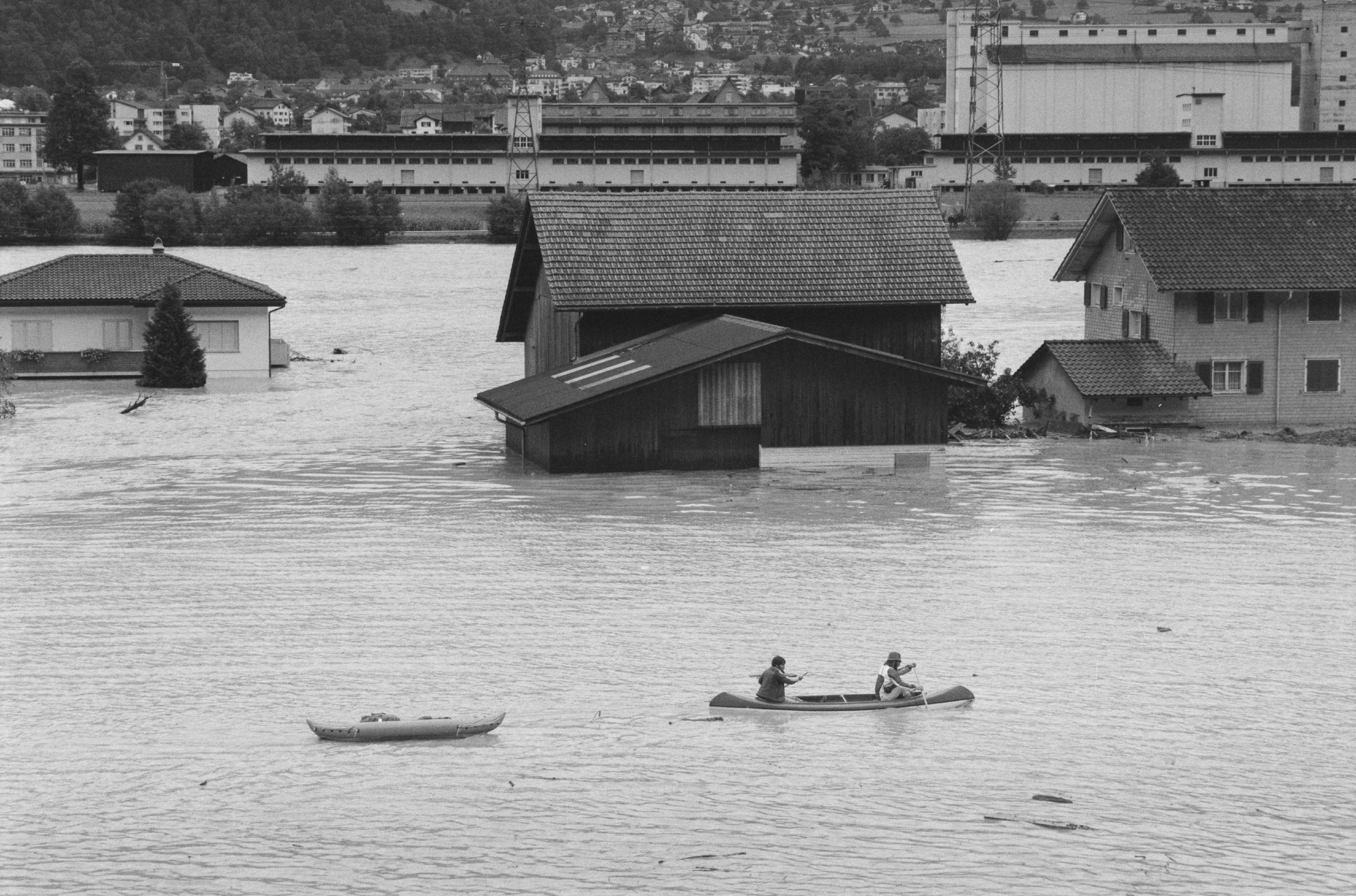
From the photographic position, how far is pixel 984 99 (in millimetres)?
192375

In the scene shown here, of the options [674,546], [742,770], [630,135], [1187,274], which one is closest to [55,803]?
[742,770]

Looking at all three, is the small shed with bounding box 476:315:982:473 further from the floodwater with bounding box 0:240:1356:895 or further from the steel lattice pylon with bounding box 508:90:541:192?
the steel lattice pylon with bounding box 508:90:541:192

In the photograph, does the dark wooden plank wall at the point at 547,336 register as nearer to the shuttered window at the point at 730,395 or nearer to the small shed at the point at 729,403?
the small shed at the point at 729,403

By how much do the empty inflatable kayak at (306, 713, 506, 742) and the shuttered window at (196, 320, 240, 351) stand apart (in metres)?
37.0

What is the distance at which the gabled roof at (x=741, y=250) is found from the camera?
41375 millimetres

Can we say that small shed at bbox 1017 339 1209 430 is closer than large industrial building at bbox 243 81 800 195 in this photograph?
Yes

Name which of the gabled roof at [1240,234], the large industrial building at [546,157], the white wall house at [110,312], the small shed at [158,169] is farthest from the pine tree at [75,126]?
the gabled roof at [1240,234]

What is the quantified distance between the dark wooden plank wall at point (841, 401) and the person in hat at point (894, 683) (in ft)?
54.1

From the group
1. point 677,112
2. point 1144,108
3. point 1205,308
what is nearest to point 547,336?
point 1205,308

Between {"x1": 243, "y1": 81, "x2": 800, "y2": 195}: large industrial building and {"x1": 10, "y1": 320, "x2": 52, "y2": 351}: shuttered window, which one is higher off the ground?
{"x1": 243, "y1": 81, "x2": 800, "y2": 195}: large industrial building

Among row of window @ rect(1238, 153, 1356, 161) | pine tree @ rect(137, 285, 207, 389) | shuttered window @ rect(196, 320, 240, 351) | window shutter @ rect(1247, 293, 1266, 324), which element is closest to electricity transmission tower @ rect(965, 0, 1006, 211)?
row of window @ rect(1238, 153, 1356, 161)

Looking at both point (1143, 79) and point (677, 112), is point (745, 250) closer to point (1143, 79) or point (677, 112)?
point (677, 112)

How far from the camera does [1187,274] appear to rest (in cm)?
4572

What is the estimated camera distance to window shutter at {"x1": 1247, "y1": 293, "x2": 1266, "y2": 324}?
4619cm
